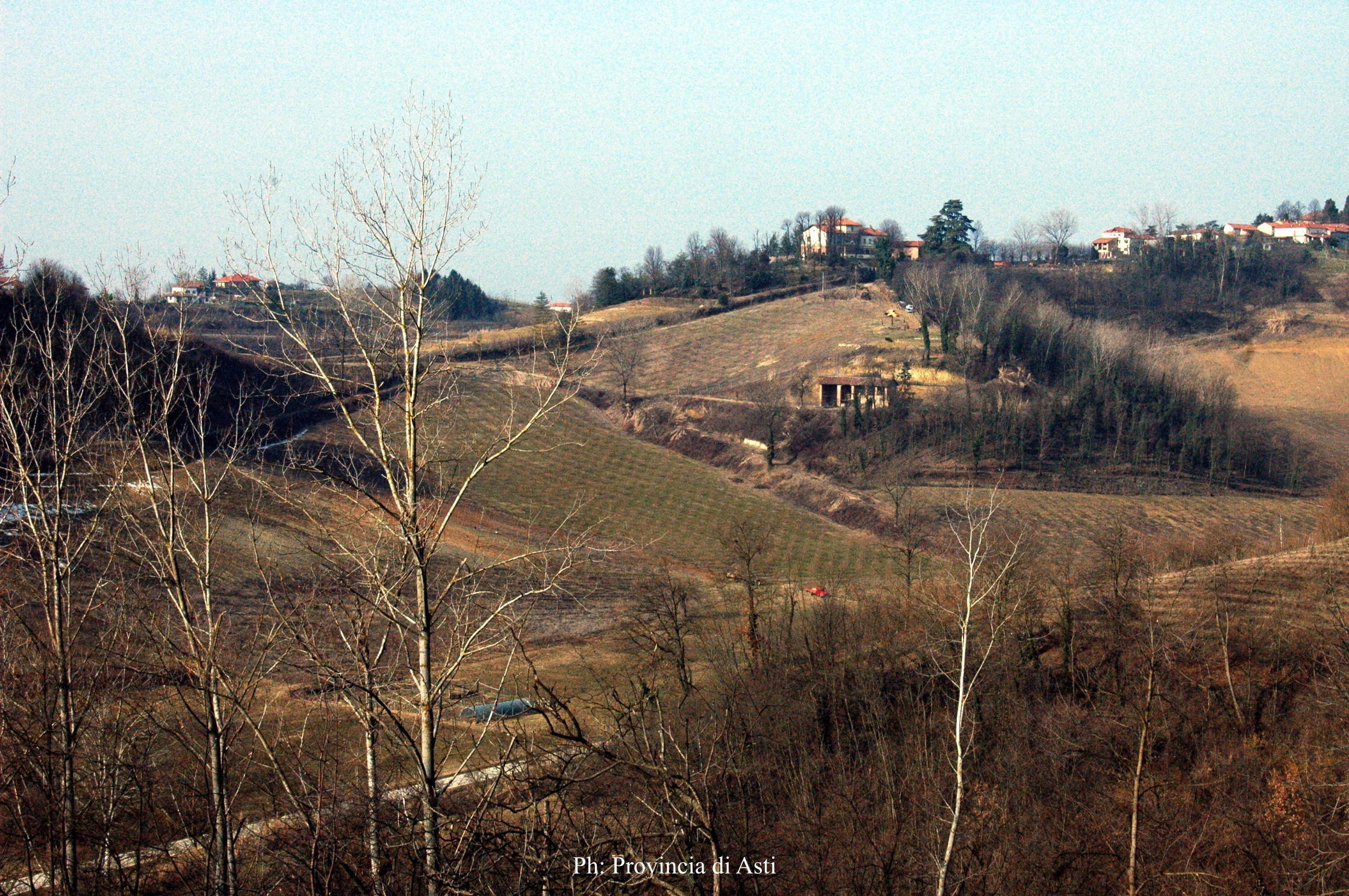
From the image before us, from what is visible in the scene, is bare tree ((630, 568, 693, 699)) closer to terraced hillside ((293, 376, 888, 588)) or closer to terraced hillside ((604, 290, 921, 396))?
terraced hillside ((293, 376, 888, 588))

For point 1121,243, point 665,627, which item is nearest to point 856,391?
point 665,627

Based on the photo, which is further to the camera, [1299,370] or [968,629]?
[1299,370]

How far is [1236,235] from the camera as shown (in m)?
147

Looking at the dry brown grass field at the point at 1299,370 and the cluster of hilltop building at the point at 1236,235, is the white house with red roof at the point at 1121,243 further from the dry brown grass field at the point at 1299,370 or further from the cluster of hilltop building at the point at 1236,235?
the dry brown grass field at the point at 1299,370

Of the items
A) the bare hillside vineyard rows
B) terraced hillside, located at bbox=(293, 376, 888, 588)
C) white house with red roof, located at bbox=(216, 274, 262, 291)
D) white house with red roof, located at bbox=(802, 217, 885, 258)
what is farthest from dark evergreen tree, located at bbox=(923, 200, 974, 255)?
white house with red roof, located at bbox=(216, 274, 262, 291)

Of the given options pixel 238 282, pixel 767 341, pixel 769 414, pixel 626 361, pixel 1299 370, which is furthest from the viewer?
pixel 767 341

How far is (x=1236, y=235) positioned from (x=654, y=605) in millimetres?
150900

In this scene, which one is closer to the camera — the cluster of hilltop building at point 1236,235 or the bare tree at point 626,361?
the bare tree at point 626,361

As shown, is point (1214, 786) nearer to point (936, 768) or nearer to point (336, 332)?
point (936, 768)

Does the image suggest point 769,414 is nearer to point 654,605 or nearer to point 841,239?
point 654,605

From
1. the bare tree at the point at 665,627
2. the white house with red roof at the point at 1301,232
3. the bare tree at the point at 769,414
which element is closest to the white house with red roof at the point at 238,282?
the bare tree at the point at 665,627

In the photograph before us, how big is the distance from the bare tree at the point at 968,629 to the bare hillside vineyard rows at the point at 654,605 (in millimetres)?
268

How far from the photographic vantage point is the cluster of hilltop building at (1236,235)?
13600 centimetres

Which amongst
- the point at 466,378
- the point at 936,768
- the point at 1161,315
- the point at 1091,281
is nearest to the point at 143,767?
the point at 466,378
